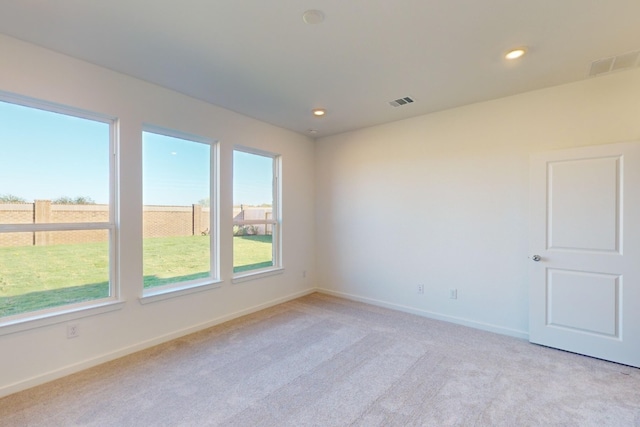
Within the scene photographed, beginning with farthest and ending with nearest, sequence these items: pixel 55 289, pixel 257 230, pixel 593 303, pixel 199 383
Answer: pixel 257 230 < pixel 593 303 < pixel 55 289 < pixel 199 383

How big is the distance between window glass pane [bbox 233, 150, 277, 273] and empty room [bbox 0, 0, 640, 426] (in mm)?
54

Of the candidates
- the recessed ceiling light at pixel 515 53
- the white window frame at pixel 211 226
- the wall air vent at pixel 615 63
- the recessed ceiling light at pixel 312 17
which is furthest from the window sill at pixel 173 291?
the wall air vent at pixel 615 63

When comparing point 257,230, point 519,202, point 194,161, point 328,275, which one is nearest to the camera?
point 519,202

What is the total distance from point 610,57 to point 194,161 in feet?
13.7

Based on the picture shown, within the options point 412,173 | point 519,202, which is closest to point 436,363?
point 519,202

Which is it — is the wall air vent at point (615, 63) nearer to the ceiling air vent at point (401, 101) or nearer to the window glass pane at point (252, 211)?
the ceiling air vent at point (401, 101)

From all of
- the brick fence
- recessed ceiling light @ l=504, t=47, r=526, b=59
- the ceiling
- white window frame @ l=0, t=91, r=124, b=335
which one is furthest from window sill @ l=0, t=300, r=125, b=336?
recessed ceiling light @ l=504, t=47, r=526, b=59

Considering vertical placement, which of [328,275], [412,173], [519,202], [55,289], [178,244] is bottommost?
[328,275]

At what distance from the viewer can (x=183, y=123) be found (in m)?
3.30

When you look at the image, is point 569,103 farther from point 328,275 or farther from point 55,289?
point 55,289

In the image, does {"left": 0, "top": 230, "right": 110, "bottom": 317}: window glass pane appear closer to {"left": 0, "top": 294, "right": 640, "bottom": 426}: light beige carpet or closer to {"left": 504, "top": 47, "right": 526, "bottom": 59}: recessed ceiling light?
{"left": 0, "top": 294, "right": 640, "bottom": 426}: light beige carpet

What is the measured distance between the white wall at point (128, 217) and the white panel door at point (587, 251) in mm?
3320

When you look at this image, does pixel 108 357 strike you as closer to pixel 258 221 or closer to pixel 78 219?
pixel 78 219

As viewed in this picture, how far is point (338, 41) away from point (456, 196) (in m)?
2.38
